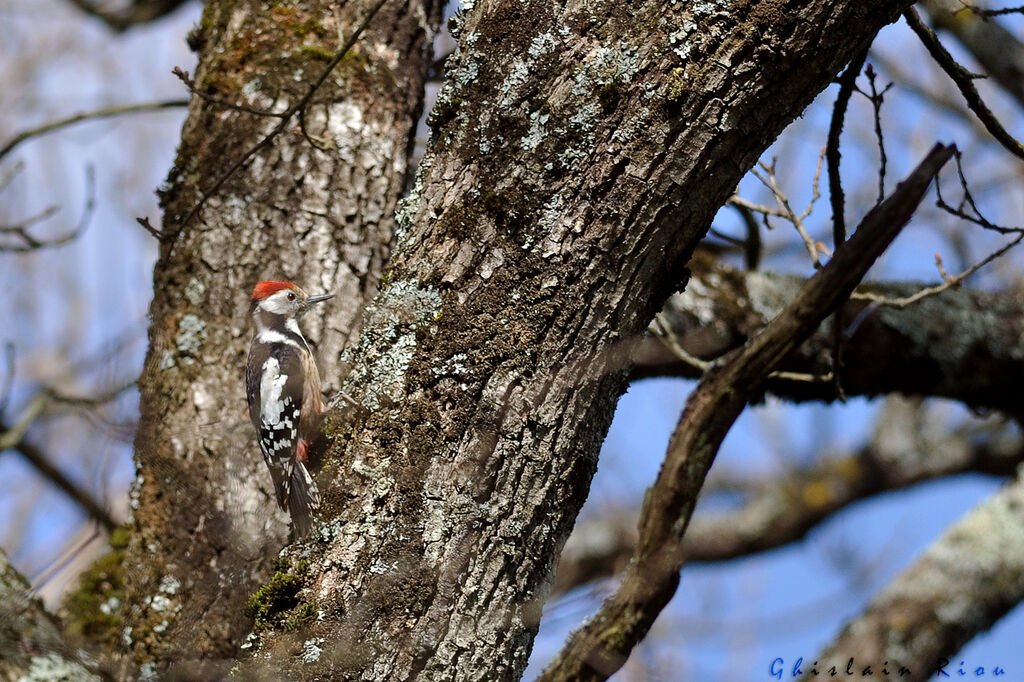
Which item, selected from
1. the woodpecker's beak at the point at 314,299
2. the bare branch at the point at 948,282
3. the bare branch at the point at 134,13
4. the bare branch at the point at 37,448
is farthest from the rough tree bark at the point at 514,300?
the bare branch at the point at 134,13

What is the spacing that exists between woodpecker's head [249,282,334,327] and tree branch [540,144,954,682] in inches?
75.3

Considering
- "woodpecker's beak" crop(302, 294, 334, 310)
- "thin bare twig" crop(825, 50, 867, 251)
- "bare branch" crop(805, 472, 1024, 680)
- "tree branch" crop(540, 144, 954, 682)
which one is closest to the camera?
"tree branch" crop(540, 144, 954, 682)

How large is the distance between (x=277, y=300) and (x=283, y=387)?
0.52 m

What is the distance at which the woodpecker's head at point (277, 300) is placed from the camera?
3.25 metres

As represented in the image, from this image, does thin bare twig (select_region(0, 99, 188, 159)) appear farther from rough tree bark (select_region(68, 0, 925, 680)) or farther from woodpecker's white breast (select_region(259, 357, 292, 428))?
rough tree bark (select_region(68, 0, 925, 680))

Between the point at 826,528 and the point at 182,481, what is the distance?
195 inches

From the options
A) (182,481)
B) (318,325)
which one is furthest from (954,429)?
(182,481)

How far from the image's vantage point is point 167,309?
331 centimetres

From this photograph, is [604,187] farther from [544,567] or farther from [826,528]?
[826,528]

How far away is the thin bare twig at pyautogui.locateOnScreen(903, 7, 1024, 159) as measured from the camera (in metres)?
2.48

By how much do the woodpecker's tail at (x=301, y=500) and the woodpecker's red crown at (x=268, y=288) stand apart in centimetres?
61

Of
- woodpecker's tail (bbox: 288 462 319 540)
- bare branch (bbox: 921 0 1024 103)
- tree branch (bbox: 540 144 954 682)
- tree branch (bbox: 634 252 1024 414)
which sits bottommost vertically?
tree branch (bbox: 540 144 954 682)

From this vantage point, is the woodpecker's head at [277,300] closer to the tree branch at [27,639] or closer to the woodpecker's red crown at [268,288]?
the woodpecker's red crown at [268,288]

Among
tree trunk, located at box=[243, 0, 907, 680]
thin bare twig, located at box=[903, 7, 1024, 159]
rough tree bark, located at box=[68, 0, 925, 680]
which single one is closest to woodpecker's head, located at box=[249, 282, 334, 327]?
rough tree bark, located at box=[68, 0, 925, 680]
